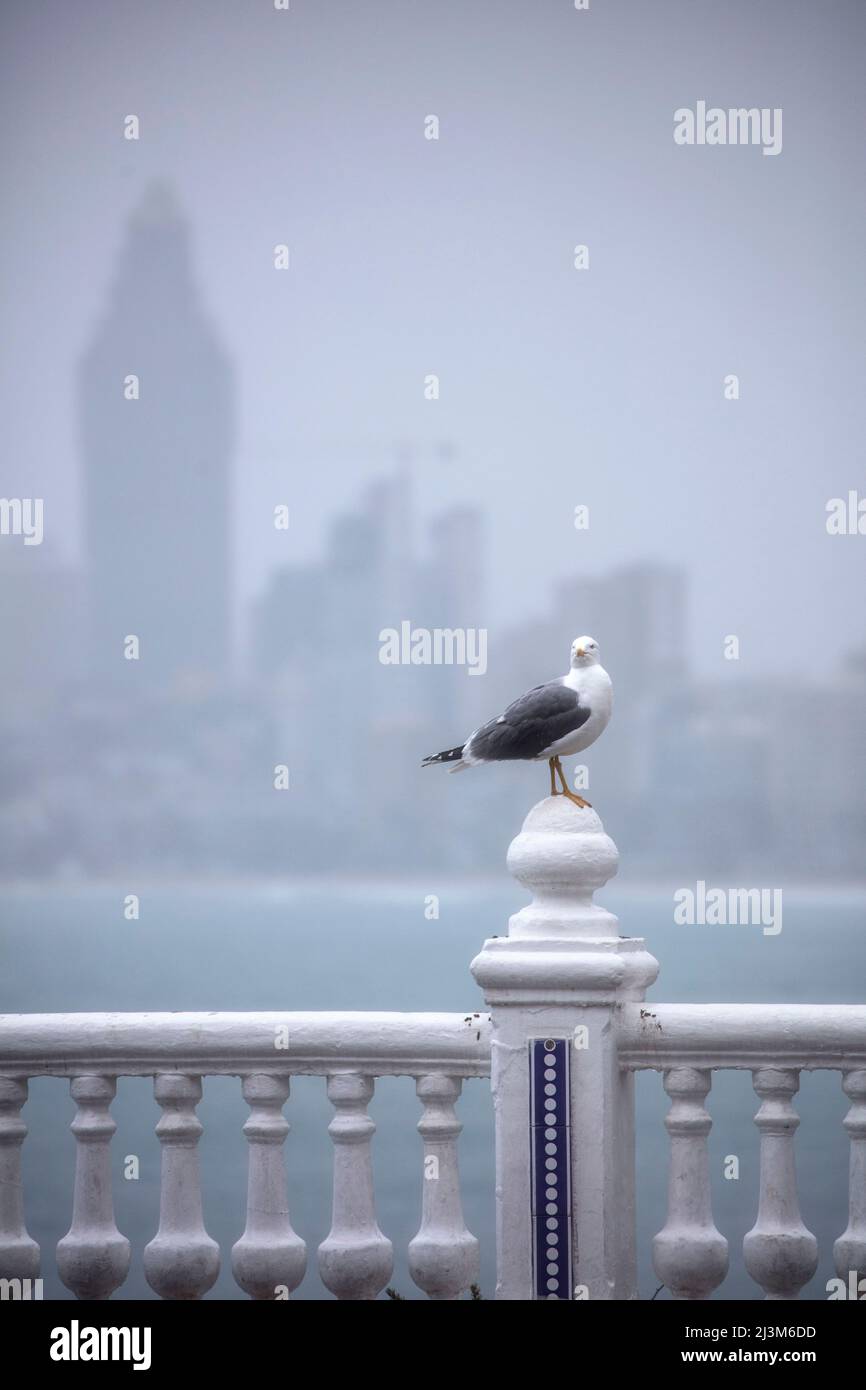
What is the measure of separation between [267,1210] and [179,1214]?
0.24m

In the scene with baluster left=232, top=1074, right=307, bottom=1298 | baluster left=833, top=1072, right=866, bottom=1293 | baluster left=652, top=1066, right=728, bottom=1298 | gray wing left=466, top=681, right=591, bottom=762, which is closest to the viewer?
baluster left=833, top=1072, right=866, bottom=1293

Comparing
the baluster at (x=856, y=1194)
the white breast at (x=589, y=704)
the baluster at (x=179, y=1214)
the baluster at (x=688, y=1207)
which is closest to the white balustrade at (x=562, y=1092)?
the baluster at (x=688, y=1207)

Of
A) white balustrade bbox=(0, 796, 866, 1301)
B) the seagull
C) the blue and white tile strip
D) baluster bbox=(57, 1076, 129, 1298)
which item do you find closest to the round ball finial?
white balustrade bbox=(0, 796, 866, 1301)

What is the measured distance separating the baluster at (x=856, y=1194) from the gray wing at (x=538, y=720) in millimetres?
1193

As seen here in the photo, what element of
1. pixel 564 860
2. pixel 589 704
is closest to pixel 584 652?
pixel 589 704

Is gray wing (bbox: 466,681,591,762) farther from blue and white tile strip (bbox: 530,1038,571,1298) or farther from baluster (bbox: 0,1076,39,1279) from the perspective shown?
baluster (bbox: 0,1076,39,1279)

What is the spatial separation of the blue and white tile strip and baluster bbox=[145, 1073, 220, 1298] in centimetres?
91

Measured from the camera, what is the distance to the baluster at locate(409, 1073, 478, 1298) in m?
4.54

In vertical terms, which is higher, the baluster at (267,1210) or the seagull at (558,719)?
the seagull at (558,719)

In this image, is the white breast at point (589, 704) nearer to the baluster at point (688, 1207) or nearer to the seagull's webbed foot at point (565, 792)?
the seagull's webbed foot at point (565, 792)

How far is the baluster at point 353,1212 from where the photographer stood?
4.56 m

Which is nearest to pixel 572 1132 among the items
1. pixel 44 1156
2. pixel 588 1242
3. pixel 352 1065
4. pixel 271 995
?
pixel 588 1242

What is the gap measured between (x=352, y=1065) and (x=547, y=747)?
1.03 m
